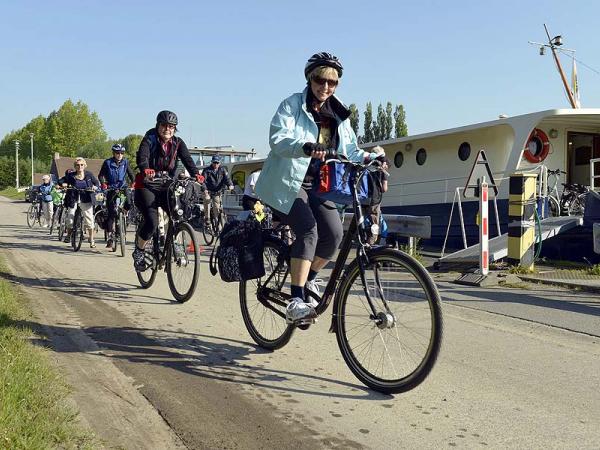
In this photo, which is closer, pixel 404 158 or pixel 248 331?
pixel 248 331

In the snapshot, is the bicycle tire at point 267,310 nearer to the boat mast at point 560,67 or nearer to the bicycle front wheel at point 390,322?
the bicycle front wheel at point 390,322

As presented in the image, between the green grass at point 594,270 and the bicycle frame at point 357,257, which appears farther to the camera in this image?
the green grass at point 594,270

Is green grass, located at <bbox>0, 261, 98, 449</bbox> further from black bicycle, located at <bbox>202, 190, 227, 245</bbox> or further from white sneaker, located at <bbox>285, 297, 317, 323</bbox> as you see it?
black bicycle, located at <bbox>202, 190, 227, 245</bbox>

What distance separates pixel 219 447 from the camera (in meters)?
2.80

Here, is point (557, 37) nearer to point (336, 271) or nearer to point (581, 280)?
point (581, 280)

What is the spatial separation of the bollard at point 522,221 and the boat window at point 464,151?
7108 millimetres

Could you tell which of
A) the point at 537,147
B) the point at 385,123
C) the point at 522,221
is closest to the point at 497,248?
the point at 522,221

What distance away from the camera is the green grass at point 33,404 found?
2553 mm

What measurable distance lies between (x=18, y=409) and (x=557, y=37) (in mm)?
24524

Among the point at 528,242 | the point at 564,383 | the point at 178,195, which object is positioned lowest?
the point at 564,383

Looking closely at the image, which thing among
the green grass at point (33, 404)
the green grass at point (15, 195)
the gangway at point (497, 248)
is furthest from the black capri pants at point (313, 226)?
the green grass at point (15, 195)

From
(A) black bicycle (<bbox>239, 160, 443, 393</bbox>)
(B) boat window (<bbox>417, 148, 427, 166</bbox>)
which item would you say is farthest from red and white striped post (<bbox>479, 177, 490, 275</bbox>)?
(B) boat window (<bbox>417, 148, 427, 166</bbox>)

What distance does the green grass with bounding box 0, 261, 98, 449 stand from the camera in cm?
255

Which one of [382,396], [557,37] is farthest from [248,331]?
[557,37]
